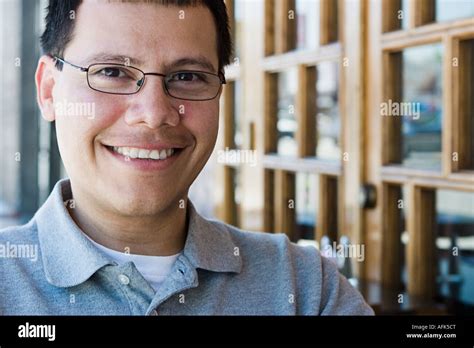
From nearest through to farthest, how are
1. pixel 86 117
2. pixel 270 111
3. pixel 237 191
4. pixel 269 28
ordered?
pixel 86 117 → pixel 269 28 → pixel 270 111 → pixel 237 191

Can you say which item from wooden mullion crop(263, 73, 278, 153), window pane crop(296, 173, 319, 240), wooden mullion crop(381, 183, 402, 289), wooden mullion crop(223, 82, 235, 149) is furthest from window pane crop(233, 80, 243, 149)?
wooden mullion crop(381, 183, 402, 289)

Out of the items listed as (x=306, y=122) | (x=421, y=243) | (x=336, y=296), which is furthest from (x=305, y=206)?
(x=336, y=296)

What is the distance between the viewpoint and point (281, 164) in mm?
1708

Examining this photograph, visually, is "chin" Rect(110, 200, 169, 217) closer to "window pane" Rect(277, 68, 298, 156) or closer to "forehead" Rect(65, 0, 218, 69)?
"forehead" Rect(65, 0, 218, 69)

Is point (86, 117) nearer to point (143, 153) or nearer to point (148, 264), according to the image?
point (143, 153)

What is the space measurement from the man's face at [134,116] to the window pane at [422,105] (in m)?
0.63

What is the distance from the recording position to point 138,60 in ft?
2.85

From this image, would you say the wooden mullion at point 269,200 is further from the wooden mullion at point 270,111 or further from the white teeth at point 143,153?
the white teeth at point 143,153

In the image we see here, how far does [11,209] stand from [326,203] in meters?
0.66

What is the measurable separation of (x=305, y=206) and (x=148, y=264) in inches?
35.1

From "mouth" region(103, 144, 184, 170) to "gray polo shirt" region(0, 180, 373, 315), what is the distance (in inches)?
3.5

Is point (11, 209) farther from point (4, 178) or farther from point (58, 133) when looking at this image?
point (58, 133)

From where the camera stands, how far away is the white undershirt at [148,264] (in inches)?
34.6
